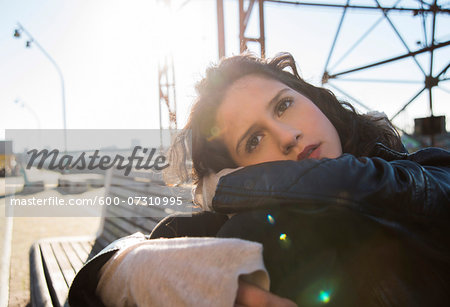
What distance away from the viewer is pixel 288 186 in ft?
2.59

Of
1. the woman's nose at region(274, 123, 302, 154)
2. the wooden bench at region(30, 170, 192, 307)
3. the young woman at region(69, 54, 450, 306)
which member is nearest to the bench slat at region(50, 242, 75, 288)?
the wooden bench at region(30, 170, 192, 307)

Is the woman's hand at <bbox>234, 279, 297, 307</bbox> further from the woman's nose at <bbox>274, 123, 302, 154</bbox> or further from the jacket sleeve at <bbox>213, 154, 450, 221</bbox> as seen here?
the woman's nose at <bbox>274, 123, 302, 154</bbox>

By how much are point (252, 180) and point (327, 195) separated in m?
0.20

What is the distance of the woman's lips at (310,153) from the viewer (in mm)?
1271

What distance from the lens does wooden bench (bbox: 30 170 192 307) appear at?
1.92 meters

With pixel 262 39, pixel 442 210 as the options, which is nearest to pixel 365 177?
pixel 442 210

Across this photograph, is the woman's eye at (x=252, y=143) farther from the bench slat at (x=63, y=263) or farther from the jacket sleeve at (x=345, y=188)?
the bench slat at (x=63, y=263)

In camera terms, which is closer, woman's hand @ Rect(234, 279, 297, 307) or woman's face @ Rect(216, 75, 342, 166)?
woman's hand @ Rect(234, 279, 297, 307)

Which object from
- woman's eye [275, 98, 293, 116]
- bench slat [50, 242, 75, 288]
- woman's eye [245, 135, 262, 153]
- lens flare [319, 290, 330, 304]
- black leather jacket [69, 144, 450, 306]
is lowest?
bench slat [50, 242, 75, 288]

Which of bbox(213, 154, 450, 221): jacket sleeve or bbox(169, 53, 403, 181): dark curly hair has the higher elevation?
bbox(169, 53, 403, 181): dark curly hair

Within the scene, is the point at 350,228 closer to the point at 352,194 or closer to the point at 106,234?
the point at 352,194

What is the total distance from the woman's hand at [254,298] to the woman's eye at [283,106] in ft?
2.98

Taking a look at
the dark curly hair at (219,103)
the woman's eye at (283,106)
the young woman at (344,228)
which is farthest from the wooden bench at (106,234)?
the young woman at (344,228)

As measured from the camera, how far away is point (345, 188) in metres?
0.75
